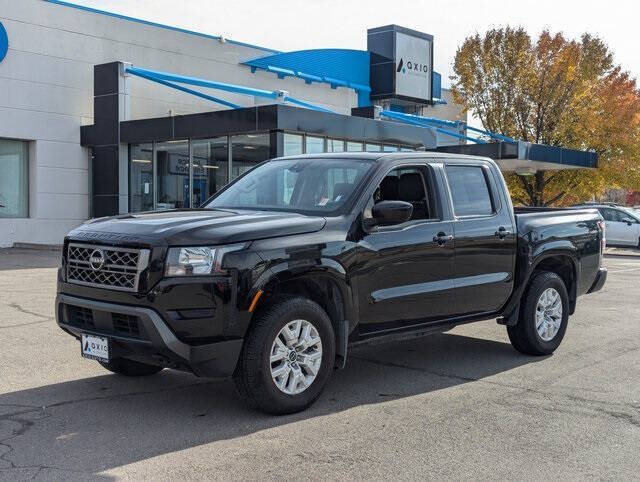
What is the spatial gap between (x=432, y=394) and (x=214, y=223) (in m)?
2.23

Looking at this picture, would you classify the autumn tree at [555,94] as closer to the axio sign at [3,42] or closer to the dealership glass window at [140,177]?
the dealership glass window at [140,177]

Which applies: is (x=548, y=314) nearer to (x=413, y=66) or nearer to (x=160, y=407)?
(x=160, y=407)

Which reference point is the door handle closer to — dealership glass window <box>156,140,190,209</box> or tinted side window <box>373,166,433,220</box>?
tinted side window <box>373,166,433,220</box>

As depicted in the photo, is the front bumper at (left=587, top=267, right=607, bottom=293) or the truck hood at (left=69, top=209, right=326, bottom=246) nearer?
the truck hood at (left=69, top=209, right=326, bottom=246)

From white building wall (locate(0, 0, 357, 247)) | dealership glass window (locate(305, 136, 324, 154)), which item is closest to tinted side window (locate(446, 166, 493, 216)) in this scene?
dealership glass window (locate(305, 136, 324, 154))

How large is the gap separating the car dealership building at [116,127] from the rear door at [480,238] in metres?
12.6

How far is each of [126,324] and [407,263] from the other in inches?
90.7

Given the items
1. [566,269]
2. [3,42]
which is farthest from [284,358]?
[3,42]

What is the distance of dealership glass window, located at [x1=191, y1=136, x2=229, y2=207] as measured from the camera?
2173cm

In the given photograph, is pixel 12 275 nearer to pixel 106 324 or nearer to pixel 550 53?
pixel 106 324

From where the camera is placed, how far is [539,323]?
7.75 metres

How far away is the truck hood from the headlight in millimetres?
53

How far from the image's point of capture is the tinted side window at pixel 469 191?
7.09 metres

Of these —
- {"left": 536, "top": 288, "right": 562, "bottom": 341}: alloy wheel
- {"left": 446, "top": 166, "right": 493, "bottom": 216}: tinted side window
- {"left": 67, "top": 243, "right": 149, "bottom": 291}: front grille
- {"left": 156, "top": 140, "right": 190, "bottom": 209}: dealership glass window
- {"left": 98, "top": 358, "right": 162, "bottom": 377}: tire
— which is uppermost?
{"left": 156, "top": 140, "right": 190, "bottom": 209}: dealership glass window
